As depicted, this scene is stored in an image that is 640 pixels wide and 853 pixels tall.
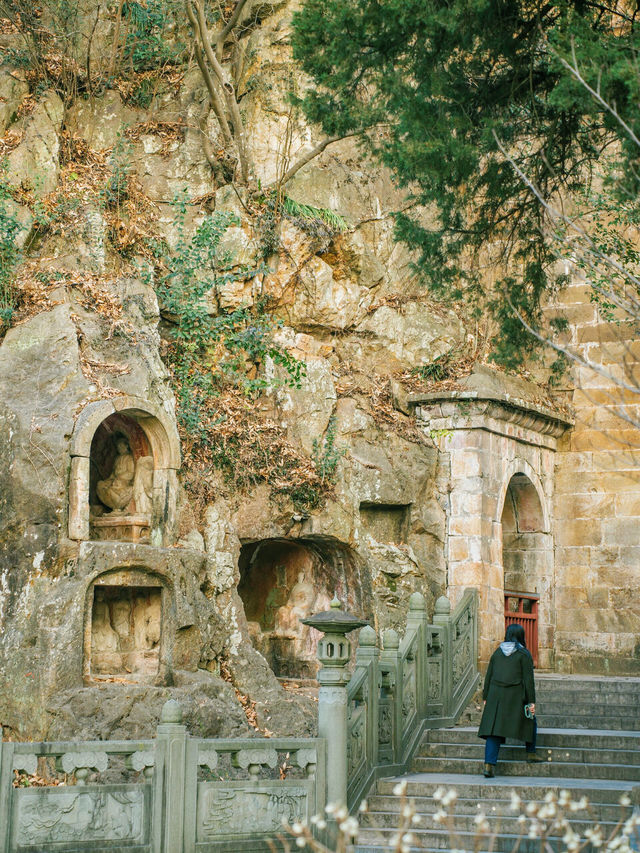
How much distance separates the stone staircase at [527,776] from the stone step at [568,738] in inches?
0.4

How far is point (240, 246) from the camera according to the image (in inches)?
617

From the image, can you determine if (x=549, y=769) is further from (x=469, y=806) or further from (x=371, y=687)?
(x=371, y=687)

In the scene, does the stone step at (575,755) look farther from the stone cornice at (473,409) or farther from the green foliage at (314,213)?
the green foliage at (314,213)

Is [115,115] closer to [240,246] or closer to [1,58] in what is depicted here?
[1,58]

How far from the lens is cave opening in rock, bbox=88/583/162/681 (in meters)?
12.2

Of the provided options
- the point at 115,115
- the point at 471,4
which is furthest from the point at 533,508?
the point at 471,4

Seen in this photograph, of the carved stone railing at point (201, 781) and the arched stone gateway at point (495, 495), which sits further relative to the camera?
the arched stone gateway at point (495, 495)

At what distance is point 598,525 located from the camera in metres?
17.0

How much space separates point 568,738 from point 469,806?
1.96m

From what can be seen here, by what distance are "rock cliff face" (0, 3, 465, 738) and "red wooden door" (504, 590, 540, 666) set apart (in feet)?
6.67

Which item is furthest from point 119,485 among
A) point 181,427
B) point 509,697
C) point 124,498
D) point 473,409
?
point 473,409

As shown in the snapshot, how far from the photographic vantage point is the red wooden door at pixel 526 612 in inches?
663

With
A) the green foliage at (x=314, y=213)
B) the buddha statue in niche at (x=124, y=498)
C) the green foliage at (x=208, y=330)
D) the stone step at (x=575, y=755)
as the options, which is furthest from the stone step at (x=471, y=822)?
the green foliage at (x=314, y=213)

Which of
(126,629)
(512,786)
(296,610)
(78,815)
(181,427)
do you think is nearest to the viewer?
(78,815)
